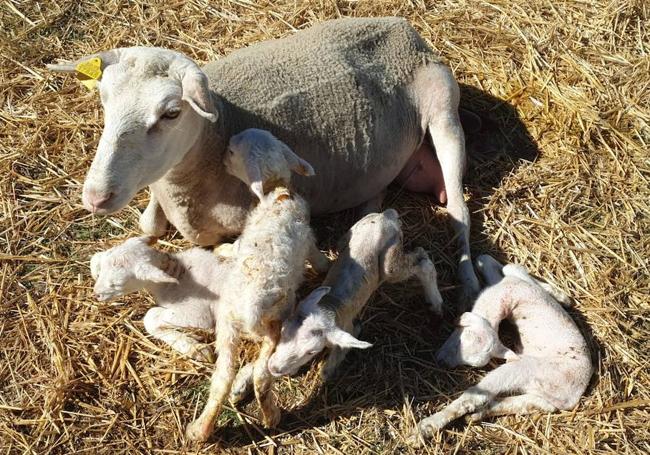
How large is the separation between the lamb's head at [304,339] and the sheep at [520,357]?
0.78 m

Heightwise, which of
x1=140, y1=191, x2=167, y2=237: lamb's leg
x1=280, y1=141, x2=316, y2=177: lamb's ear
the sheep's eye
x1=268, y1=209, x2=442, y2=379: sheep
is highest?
the sheep's eye

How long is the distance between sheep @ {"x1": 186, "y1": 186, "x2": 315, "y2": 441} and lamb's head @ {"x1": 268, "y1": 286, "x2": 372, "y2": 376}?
4.0 inches

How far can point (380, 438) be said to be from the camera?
3.65 metres

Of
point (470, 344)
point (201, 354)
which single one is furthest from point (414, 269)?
point (201, 354)

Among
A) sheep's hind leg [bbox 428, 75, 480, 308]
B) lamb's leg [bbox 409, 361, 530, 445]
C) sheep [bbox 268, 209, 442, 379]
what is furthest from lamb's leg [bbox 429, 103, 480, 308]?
lamb's leg [bbox 409, 361, 530, 445]

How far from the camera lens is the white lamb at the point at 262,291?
323cm

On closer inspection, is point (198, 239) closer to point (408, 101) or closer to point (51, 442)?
point (51, 442)

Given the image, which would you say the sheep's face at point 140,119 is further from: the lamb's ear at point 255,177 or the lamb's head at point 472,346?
the lamb's head at point 472,346

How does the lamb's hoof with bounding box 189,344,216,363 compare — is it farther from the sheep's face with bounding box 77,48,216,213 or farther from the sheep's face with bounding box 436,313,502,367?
the sheep's face with bounding box 436,313,502,367

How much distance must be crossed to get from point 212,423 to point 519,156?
9.93ft

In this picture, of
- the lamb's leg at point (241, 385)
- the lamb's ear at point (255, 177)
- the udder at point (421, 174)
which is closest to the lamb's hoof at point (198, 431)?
the lamb's leg at point (241, 385)

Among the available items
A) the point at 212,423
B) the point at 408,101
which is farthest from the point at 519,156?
the point at 212,423

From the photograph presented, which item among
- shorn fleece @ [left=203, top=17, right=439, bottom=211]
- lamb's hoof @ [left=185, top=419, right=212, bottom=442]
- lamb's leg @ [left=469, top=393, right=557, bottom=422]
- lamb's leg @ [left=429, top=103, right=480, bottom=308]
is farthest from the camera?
lamb's leg @ [left=429, top=103, right=480, bottom=308]

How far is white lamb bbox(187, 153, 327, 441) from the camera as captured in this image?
323cm
